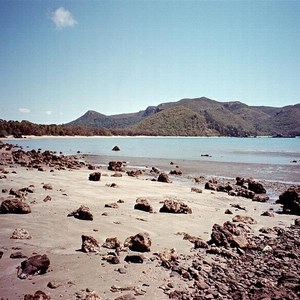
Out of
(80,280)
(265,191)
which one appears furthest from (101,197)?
(265,191)

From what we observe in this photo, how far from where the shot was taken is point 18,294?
480cm

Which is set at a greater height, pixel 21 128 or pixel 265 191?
pixel 21 128

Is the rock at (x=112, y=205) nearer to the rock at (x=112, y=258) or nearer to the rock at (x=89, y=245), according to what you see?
the rock at (x=89, y=245)

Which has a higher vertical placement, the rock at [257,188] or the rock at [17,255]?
the rock at [17,255]

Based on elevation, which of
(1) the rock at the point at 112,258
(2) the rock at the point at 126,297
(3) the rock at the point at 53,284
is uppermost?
(3) the rock at the point at 53,284

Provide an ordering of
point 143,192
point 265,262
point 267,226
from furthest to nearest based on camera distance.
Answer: point 143,192 < point 267,226 < point 265,262

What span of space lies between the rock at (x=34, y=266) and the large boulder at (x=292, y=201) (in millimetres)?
10761

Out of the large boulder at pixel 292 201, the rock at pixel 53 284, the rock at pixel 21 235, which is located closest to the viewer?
the rock at pixel 53 284

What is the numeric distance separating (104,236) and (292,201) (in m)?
9.45

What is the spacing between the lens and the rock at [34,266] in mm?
5488

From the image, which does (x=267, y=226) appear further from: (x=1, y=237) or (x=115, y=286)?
(x=1, y=237)

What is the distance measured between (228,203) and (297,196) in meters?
3.11

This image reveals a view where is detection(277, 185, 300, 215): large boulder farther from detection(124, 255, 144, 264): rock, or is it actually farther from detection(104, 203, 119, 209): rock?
detection(124, 255, 144, 264): rock

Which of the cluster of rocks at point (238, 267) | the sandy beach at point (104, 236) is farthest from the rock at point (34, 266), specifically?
the cluster of rocks at point (238, 267)
